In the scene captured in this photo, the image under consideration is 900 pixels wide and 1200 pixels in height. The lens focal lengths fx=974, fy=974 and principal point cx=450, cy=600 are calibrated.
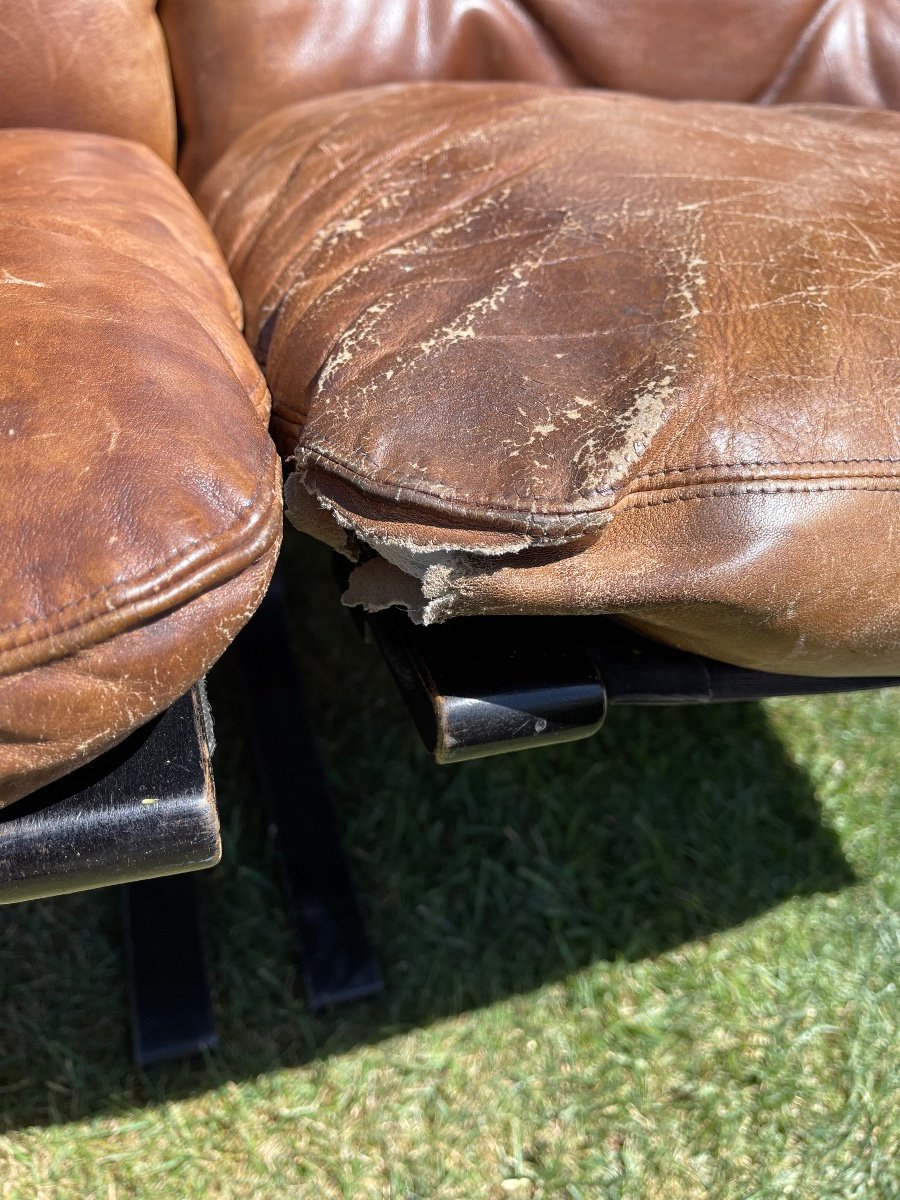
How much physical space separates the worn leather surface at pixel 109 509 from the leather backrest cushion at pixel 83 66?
1.43ft

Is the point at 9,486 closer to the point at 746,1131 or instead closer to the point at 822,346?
the point at 822,346

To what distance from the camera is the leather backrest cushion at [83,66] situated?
3.33 ft

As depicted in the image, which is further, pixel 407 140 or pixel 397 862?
pixel 397 862

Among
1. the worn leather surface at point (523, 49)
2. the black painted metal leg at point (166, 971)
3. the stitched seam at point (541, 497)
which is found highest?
the worn leather surface at point (523, 49)

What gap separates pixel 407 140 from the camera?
102 cm

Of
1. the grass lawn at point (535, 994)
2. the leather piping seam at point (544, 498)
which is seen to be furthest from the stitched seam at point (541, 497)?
the grass lawn at point (535, 994)

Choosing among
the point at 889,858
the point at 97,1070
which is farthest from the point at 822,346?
the point at 97,1070

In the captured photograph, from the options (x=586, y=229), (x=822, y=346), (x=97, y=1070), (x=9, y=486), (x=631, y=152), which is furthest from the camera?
(x=97, y=1070)

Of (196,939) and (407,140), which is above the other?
(407,140)

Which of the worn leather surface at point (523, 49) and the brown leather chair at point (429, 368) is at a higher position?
the worn leather surface at point (523, 49)

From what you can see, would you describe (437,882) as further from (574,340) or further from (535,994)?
(574,340)

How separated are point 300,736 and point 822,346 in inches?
35.1

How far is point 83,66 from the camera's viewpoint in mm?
1048

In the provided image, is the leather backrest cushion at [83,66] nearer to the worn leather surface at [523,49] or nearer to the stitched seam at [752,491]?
the worn leather surface at [523,49]
